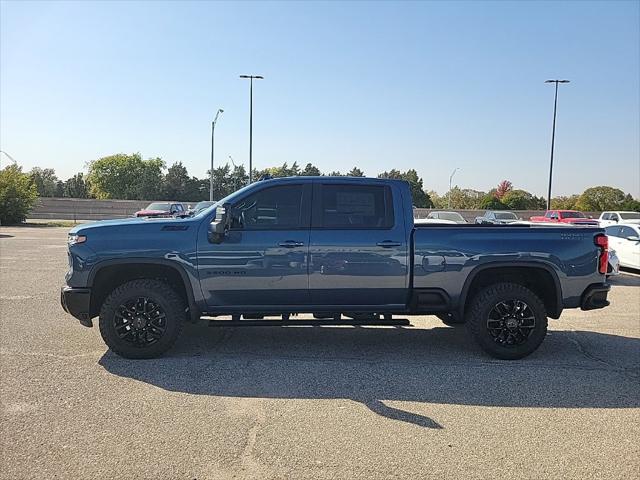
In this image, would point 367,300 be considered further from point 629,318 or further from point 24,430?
point 629,318

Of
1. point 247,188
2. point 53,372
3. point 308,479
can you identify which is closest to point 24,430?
point 53,372

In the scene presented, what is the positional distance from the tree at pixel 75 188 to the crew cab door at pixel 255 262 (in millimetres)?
107411

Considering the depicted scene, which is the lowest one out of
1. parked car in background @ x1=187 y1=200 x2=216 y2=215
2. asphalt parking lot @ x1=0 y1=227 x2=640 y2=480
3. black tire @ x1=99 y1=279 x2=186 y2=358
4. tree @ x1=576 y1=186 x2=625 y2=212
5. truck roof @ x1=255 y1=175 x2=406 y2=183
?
asphalt parking lot @ x1=0 y1=227 x2=640 y2=480

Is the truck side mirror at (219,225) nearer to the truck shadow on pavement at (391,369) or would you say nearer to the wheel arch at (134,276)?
the wheel arch at (134,276)

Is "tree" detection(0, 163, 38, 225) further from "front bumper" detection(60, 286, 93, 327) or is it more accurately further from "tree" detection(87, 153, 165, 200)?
"tree" detection(87, 153, 165, 200)

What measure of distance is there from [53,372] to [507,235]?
4.97 m

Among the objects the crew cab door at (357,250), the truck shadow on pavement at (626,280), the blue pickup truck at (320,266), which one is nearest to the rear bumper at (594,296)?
the blue pickup truck at (320,266)

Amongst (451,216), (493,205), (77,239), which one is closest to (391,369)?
(77,239)

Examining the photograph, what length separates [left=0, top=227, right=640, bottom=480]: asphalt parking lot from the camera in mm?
3680

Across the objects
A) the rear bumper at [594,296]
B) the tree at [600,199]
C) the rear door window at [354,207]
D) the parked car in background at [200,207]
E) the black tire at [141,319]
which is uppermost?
the tree at [600,199]

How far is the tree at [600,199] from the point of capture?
59125mm

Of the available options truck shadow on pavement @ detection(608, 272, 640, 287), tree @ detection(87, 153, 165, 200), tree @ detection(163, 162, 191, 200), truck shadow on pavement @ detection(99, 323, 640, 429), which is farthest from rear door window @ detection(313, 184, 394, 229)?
tree @ detection(87, 153, 165, 200)

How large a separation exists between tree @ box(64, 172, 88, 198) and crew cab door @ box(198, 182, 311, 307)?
10741cm

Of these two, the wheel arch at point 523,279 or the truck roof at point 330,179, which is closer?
the wheel arch at point 523,279
